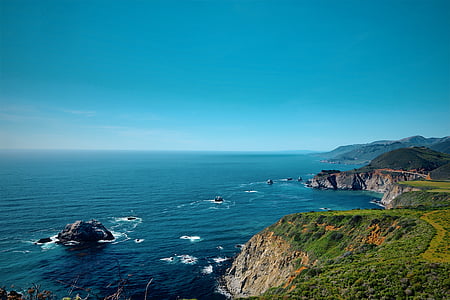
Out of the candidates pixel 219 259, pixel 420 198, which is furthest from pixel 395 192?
pixel 219 259

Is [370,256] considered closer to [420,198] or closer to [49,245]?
[49,245]

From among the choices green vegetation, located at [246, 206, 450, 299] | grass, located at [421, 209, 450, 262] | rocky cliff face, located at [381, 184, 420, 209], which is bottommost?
rocky cliff face, located at [381, 184, 420, 209]

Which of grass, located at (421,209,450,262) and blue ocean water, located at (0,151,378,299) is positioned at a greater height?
grass, located at (421,209,450,262)

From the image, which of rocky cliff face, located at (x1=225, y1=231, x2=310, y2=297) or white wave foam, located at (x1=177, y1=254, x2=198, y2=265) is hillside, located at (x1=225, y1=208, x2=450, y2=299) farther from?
white wave foam, located at (x1=177, y1=254, x2=198, y2=265)

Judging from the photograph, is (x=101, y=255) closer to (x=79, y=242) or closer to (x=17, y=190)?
(x=79, y=242)

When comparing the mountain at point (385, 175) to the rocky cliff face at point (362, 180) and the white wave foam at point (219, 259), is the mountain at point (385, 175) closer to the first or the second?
the rocky cliff face at point (362, 180)

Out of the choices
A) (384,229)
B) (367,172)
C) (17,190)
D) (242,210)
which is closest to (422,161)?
(367,172)

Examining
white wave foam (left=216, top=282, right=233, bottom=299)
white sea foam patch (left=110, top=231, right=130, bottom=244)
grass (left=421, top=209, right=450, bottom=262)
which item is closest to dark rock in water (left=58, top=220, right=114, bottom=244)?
white sea foam patch (left=110, top=231, right=130, bottom=244)
